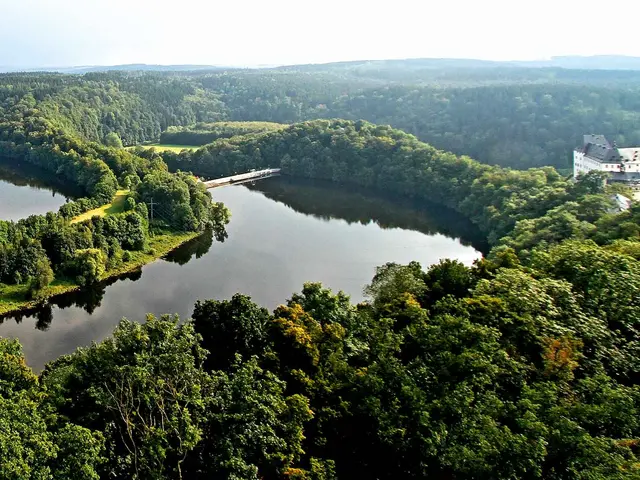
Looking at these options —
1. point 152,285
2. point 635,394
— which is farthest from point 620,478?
point 152,285

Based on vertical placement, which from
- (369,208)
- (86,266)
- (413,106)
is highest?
(413,106)

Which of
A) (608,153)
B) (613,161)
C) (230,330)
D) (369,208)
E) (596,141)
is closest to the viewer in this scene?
(230,330)

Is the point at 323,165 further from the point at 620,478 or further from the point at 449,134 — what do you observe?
the point at 620,478

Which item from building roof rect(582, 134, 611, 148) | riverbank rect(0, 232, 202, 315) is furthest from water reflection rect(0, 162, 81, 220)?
building roof rect(582, 134, 611, 148)

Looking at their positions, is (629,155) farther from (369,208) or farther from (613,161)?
(369,208)

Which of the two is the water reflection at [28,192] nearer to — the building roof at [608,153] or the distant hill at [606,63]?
the building roof at [608,153]

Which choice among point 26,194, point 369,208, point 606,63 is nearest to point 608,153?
point 369,208

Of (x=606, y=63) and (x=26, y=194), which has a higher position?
(x=606, y=63)
